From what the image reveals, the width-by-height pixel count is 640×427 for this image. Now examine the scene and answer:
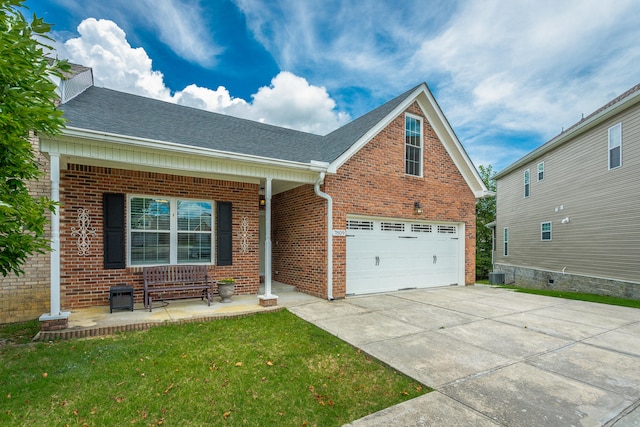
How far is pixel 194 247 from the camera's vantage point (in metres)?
7.75

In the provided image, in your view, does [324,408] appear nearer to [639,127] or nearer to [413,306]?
[413,306]

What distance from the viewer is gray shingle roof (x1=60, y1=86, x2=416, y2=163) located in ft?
21.6

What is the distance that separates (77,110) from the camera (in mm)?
6660

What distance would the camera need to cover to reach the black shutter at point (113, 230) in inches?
261

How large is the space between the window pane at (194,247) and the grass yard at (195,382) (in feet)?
9.34

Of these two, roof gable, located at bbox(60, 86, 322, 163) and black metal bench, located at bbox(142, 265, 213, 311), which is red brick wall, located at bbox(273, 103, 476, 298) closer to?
roof gable, located at bbox(60, 86, 322, 163)

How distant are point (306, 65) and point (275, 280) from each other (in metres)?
10.6

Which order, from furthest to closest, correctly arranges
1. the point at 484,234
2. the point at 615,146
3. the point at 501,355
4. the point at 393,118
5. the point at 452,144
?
the point at 484,234 < the point at 615,146 < the point at 452,144 < the point at 393,118 < the point at 501,355

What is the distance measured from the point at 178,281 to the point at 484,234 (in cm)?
2703

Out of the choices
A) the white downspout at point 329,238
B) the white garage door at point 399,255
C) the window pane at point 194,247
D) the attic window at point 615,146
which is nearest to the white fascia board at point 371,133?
the white downspout at point 329,238

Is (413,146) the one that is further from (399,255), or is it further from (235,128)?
(235,128)

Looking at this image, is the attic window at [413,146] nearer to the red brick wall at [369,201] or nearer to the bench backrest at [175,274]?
the red brick wall at [369,201]

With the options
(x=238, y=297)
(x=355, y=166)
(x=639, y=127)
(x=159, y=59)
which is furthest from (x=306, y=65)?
(x=639, y=127)

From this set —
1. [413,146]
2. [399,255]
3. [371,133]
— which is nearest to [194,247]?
[371,133]
